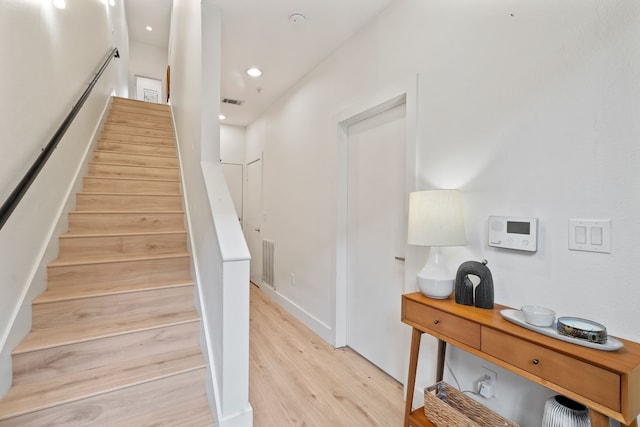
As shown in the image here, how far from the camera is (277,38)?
8.16 ft

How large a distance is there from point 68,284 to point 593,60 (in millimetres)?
3026

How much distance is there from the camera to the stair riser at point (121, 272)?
1938 millimetres

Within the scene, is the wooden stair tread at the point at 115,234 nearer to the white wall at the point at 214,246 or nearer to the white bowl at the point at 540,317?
the white wall at the point at 214,246

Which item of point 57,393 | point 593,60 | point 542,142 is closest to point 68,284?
point 57,393

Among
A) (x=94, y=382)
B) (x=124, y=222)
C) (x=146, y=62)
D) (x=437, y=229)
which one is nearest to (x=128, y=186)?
(x=124, y=222)

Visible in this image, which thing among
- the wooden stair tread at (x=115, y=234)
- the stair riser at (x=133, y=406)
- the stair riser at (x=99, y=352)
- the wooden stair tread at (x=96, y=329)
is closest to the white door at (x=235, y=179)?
the wooden stair tread at (x=115, y=234)

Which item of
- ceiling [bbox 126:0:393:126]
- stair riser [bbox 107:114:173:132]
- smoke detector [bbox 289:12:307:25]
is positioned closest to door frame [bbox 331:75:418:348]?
ceiling [bbox 126:0:393:126]

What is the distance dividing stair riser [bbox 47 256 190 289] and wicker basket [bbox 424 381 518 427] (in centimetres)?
179

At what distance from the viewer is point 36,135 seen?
175cm

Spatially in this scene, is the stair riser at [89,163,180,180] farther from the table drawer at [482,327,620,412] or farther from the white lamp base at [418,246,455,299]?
the table drawer at [482,327,620,412]

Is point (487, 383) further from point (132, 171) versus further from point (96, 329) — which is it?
point (132, 171)

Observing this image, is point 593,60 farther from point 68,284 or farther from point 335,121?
point 68,284

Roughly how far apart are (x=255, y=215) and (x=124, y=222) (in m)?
2.36

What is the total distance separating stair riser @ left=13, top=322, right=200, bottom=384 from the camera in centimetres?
151
